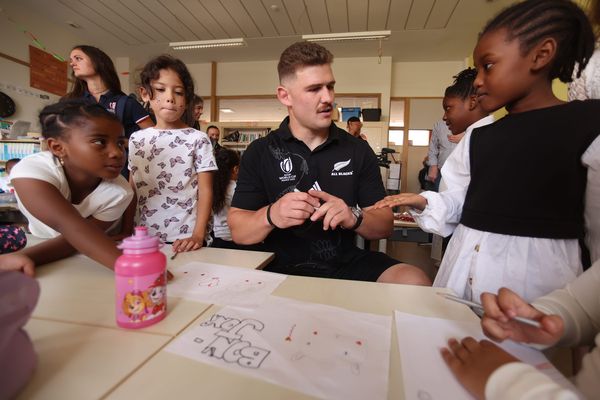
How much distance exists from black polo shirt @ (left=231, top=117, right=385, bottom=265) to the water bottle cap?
30.5 inches

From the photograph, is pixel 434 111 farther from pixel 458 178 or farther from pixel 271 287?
pixel 271 287

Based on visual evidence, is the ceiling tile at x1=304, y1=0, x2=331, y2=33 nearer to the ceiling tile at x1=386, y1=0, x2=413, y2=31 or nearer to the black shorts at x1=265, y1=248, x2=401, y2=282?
the ceiling tile at x1=386, y1=0, x2=413, y2=31

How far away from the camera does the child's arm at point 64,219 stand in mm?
822

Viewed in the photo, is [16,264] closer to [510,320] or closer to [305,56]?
[510,320]

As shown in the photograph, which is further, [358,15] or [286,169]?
[358,15]

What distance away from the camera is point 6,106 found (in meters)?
4.18

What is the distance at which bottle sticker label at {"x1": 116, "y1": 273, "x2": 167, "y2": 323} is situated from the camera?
0.55 metres

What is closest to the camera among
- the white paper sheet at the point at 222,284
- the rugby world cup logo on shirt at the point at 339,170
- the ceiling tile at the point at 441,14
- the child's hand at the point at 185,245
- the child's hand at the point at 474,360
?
the child's hand at the point at 474,360

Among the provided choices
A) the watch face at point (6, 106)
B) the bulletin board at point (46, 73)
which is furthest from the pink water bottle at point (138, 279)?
the bulletin board at point (46, 73)

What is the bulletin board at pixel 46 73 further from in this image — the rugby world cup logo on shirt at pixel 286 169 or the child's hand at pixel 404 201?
the child's hand at pixel 404 201

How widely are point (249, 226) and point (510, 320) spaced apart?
891mm

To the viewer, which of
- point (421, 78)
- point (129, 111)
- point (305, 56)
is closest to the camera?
point (305, 56)

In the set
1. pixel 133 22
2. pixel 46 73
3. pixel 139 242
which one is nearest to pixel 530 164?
pixel 139 242

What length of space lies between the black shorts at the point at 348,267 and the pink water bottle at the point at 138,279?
0.67 meters
